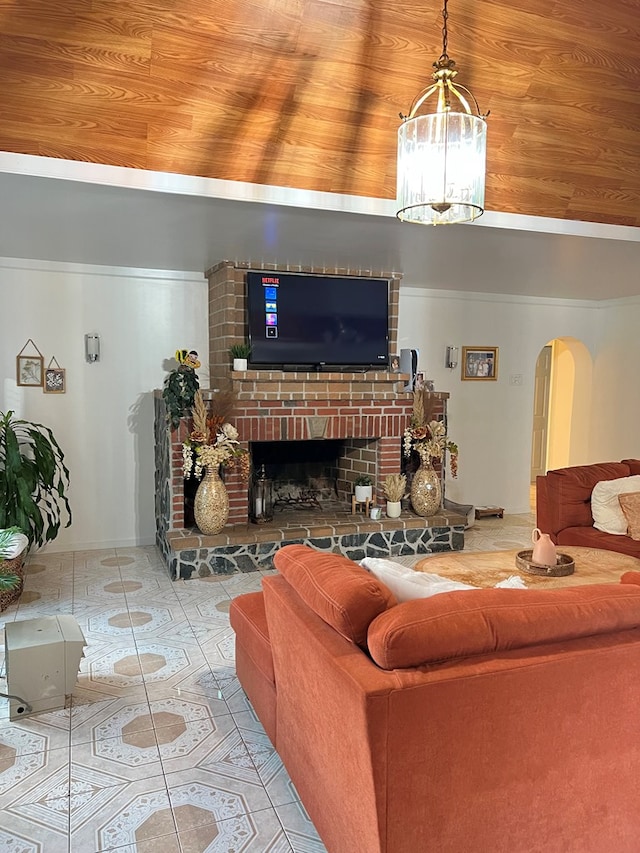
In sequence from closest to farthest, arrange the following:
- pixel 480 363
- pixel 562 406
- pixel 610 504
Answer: pixel 610 504
pixel 480 363
pixel 562 406

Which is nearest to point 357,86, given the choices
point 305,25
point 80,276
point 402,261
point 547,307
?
point 305,25

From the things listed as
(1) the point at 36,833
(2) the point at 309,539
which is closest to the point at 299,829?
(1) the point at 36,833

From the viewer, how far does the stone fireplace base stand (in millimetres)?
4586

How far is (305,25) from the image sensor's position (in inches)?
111

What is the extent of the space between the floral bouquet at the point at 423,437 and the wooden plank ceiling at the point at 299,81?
2.21 meters

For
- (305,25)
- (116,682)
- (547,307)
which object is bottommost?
(116,682)

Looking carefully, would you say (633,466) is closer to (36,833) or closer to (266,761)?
(266,761)

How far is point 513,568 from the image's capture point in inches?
130

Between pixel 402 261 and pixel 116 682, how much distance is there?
3.60 m

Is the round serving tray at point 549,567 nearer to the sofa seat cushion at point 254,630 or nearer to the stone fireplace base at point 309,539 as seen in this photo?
the sofa seat cushion at point 254,630

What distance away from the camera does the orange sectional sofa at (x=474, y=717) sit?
1.52 meters

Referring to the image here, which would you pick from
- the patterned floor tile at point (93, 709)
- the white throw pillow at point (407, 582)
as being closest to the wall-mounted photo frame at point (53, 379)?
the patterned floor tile at point (93, 709)

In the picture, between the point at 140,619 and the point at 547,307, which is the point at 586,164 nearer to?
the point at 547,307

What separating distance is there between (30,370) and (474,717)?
4.57 metres
